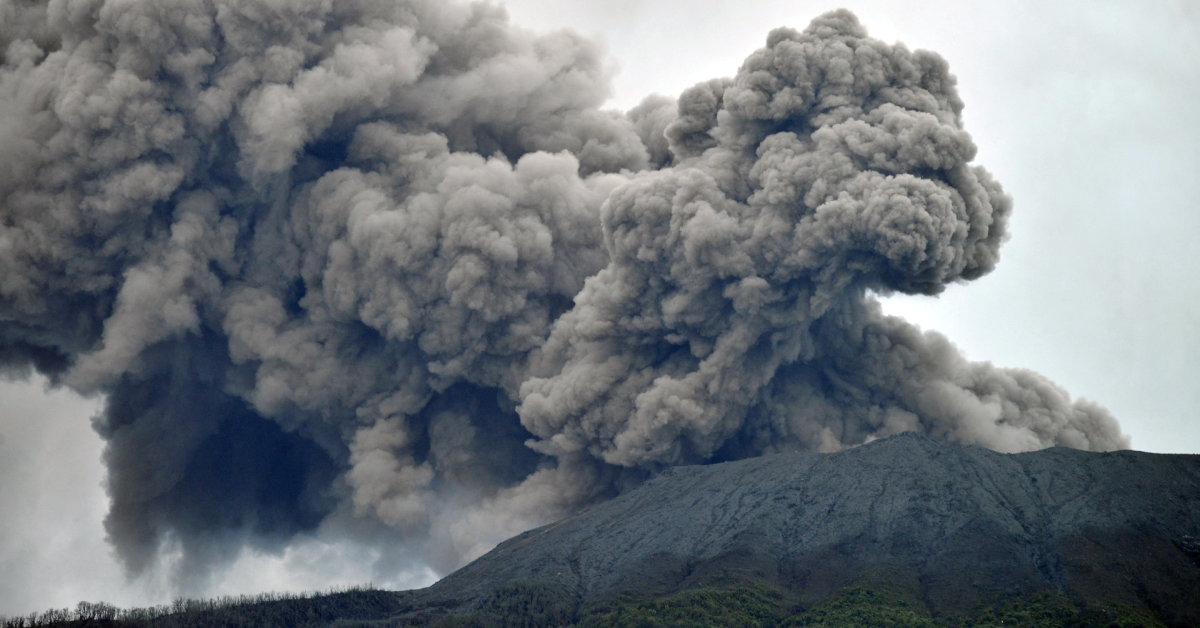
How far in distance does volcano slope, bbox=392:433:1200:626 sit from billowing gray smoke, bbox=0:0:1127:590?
3.65 metres

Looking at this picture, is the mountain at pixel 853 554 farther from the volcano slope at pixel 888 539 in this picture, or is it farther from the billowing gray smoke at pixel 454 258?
the billowing gray smoke at pixel 454 258

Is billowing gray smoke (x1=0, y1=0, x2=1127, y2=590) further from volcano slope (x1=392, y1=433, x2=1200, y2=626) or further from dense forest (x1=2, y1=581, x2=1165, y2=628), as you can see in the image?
dense forest (x1=2, y1=581, x2=1165, y2=628)

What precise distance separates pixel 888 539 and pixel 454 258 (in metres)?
21.2

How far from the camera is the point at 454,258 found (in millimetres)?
60312

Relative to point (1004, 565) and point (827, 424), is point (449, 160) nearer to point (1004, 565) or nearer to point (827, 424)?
point (827, 424)

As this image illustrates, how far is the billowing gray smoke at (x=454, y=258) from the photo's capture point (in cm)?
5716

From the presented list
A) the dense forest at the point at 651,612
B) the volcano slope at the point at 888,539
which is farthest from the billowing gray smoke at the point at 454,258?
the dense forest at the point at 651,612

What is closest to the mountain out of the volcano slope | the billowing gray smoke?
the volcano slope

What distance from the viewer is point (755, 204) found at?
57875mm

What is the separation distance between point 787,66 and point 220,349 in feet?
91.0

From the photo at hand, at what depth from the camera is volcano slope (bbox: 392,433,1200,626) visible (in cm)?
4778

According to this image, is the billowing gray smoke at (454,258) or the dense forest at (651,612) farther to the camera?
the billowing gray smoke at (454,258)

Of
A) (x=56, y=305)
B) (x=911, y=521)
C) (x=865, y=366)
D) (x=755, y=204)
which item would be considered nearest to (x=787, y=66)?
(x=755, y=204)

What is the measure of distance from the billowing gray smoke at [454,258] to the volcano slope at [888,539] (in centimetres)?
365
